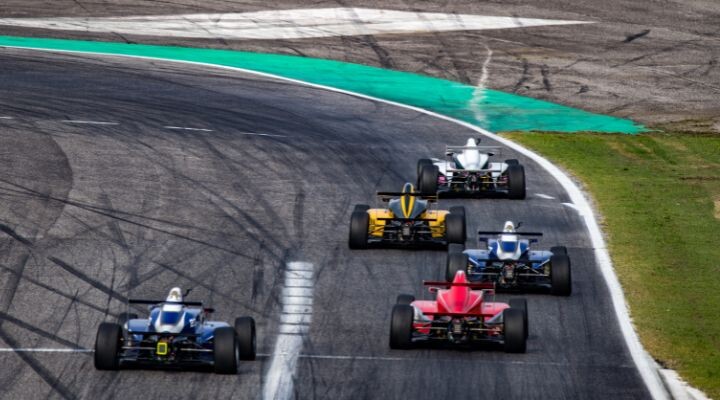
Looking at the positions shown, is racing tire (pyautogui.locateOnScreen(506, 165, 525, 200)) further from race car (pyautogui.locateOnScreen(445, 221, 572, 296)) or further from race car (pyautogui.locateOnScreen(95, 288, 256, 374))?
race car (pyautogui.locateOnScreen(95, 288, 256, 374))

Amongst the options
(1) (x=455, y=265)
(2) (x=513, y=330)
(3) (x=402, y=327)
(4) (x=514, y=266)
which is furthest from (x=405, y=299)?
(4) (x=514, y=266)

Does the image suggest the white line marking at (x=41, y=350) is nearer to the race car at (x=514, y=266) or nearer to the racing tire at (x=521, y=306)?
the racing tire at (x=521, y=306)

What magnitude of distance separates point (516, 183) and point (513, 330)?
35.0 feet

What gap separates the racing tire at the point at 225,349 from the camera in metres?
18.5

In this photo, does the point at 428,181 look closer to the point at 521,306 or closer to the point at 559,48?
the point at 521,306

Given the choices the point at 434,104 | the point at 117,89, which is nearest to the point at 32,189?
the point at 117,89

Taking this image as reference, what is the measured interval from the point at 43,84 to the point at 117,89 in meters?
2.53

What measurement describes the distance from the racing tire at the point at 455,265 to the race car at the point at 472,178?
22.2ft

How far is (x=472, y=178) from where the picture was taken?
3042 centimetres

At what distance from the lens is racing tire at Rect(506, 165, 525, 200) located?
3016 cm

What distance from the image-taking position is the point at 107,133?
36.8 m

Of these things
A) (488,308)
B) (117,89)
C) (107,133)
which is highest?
(117,89)

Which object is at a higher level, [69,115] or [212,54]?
[212,54]

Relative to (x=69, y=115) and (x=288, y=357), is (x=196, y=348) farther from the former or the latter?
(x=69, y=115)
